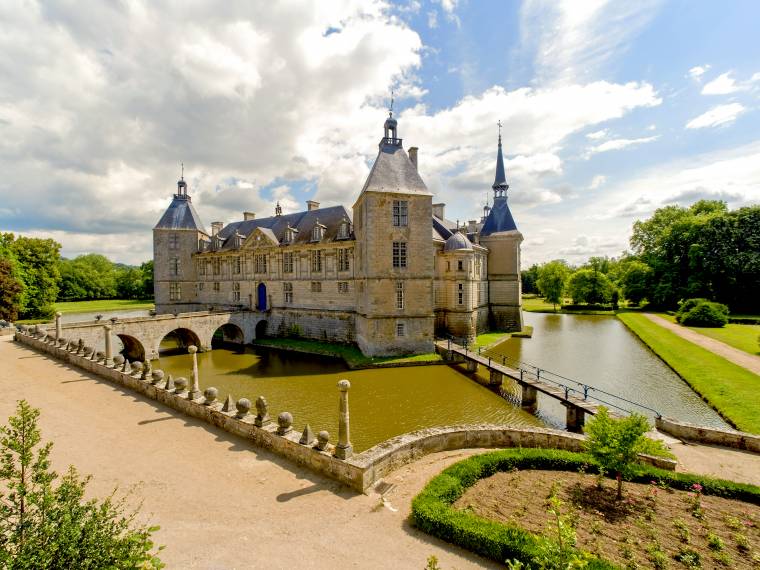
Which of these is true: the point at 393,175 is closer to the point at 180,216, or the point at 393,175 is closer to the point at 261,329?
the point at 261,329

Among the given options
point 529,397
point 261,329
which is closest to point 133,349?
point 261,329

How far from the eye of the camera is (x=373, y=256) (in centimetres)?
2469

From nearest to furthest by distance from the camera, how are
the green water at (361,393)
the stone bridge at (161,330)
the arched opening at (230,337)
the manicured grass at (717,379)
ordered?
1. the manicured grass at (717,379)
2. the green water at (361,393)
3. the stone bridge at (161,330)
4. the arched opening at (230,337)

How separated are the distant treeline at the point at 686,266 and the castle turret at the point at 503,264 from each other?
23480 millimetres

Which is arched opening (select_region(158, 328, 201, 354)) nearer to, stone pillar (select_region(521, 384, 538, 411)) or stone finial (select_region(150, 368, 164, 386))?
stone finial (select_region(150, 368, 164, 386))

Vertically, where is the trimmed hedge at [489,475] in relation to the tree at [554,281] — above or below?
below

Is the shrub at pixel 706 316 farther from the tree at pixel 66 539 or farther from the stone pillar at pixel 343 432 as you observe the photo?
the tree at pixel 66 539

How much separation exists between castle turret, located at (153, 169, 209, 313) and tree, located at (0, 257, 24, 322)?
1238cm

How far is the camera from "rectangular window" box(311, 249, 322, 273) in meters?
30.9

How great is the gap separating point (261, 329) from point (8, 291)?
24.6m

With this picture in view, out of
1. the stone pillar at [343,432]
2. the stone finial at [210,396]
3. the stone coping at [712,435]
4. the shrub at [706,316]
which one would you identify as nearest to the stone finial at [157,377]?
the stone finial at [210,396]

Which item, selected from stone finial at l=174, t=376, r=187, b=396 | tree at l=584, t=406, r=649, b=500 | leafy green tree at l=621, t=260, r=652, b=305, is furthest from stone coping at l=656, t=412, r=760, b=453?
leafy green tree at l=621, t=260, r=652, b=305

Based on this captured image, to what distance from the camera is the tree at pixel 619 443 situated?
26.4 ft

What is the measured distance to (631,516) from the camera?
7.50m
